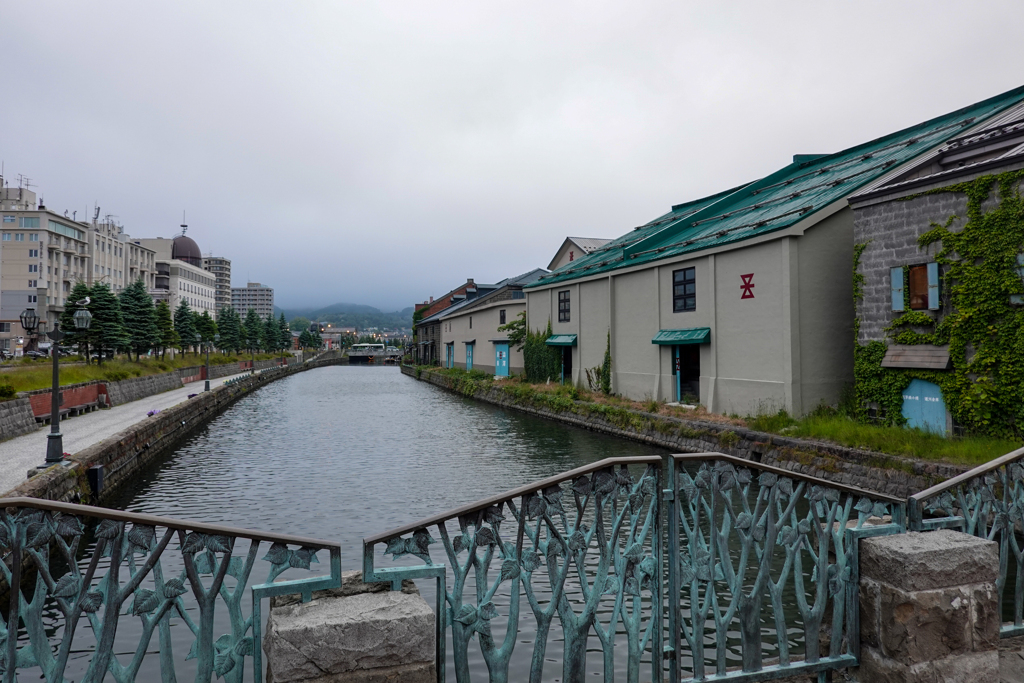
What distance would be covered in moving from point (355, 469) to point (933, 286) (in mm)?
16434

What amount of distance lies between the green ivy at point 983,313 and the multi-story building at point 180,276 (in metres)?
103

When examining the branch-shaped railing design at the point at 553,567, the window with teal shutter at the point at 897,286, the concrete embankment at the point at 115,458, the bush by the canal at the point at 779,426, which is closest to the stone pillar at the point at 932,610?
the branch-shaped railing design at the point at 553,567

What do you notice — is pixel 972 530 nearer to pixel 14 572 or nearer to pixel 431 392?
pixel 14 572

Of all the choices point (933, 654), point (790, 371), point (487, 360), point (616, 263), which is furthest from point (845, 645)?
point (487, 360)

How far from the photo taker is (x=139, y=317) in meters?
46.7

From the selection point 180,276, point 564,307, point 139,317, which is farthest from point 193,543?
point 180,276

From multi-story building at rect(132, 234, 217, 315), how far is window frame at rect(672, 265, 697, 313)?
92.4m

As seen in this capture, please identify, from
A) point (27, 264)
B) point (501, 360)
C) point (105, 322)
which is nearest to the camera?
point (105, 322)

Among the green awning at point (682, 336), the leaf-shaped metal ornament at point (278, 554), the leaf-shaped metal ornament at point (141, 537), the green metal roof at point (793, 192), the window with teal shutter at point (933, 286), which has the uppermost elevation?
the green metal roof at point (793, 192)

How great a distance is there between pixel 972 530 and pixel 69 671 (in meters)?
9.10

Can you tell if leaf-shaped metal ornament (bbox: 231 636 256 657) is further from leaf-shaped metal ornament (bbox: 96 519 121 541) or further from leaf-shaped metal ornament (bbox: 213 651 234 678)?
leaf-shaped metal ornament (bbox: 96 519 121 541)

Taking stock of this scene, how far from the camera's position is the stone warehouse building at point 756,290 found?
19.9 meters

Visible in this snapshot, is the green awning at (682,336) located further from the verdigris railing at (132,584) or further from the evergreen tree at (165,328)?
the evergreen tree at (165,328)

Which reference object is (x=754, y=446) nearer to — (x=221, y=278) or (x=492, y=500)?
(x=492, y=500)
